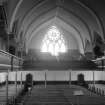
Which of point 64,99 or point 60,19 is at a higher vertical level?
point 60,19

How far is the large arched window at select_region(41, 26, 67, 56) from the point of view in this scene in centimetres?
3622

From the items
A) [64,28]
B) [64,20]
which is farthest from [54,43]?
[64,20]

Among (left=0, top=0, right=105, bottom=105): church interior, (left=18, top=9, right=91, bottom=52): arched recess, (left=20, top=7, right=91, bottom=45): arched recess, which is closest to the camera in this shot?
(left=0, top=0, right=105, bottom=105): church interior

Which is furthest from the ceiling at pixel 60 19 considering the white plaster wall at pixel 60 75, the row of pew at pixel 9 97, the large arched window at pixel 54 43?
the row of pew at pixel 9 97

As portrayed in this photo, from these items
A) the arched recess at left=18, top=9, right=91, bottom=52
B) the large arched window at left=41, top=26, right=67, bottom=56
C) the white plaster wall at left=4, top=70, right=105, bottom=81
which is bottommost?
the white plaster wall at left=4, top=70, right=105, bottom=81

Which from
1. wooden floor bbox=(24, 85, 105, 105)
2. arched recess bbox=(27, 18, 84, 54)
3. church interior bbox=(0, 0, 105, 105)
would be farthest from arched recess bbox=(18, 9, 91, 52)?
wooden floor bbox=(24, 85, 105, 105)

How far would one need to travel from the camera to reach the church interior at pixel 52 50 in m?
12.5

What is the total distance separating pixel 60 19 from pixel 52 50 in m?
7.11

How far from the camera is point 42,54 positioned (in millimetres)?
35375

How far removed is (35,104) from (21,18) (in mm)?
16668

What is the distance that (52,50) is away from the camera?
37.1 metres

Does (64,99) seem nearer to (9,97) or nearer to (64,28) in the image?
(9,97)

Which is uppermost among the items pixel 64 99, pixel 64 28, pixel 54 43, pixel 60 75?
pixel 64 28

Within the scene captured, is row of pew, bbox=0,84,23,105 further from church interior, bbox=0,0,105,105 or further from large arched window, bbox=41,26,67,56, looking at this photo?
large arched window, bbox=41,26,67,56
